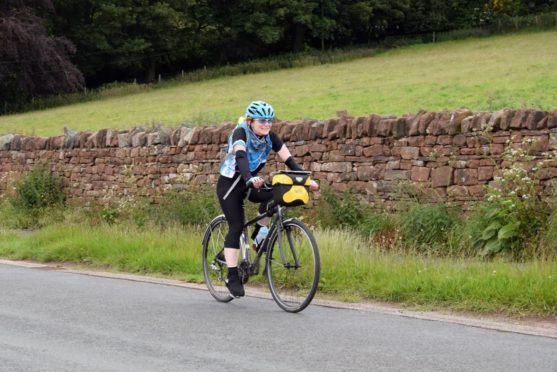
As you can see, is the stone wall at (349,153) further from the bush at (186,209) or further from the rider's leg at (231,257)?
the rider's leg at (231,257)

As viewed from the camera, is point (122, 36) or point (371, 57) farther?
point (122, 36)

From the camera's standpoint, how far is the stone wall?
39.2 feet

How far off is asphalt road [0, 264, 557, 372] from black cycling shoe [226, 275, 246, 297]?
0.52 feet

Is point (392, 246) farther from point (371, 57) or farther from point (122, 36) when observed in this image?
point (122, 36)

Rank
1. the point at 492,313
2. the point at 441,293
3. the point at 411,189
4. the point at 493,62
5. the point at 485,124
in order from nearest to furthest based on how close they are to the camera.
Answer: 1. the point at 492,313
2. the point at 441,293
3. the point at 485,124
4. the point at 411,189
5. the point at 493,62

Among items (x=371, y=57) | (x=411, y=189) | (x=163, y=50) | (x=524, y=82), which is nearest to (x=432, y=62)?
(x=371, y=57)

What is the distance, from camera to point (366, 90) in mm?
33688

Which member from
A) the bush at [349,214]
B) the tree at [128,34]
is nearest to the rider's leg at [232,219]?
the bush at [349,214]

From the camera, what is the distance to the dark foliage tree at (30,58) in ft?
154

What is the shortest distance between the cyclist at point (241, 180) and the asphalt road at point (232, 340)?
1.78ft

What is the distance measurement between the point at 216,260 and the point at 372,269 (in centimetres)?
163

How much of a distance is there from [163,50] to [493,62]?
26.7m

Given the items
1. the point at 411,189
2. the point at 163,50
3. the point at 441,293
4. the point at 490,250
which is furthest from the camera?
the point at 163,50

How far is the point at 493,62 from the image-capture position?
39688mm
